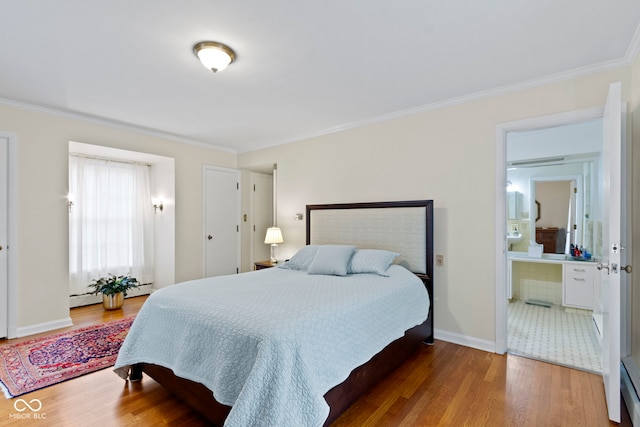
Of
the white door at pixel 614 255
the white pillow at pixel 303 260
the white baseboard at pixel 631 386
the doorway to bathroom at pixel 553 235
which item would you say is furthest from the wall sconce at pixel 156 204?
the white baseboard at pixel 631 386

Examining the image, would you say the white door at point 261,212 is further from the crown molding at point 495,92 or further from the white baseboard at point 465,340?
the white baseboard at point 465,340

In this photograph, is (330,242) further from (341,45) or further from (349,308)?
(341,45)

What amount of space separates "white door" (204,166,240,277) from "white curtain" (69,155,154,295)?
0.98 meters

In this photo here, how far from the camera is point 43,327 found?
3520 mm

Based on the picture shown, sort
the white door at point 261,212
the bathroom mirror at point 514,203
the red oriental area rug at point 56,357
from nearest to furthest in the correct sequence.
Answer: the red oriental area rug at point 56,357, the bathroom mirror at point 514,203, the white door at point 261,212

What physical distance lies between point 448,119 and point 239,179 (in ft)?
11.9

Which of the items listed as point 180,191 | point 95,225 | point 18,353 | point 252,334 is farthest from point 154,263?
point 252,334

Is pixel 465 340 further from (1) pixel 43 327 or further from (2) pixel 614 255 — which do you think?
(1) pixel 43 327

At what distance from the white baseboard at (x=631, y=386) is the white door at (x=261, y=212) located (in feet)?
16.0

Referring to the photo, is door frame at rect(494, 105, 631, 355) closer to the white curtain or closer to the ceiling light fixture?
the ceiling light fixture

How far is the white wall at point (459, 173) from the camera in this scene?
2.83 meters

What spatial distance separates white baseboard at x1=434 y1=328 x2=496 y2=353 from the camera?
2992 millimetres

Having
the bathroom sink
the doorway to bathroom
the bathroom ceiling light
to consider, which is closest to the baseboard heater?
the doorway to bathroom

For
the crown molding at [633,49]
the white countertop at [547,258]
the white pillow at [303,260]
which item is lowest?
the white countertop at [547,258]
